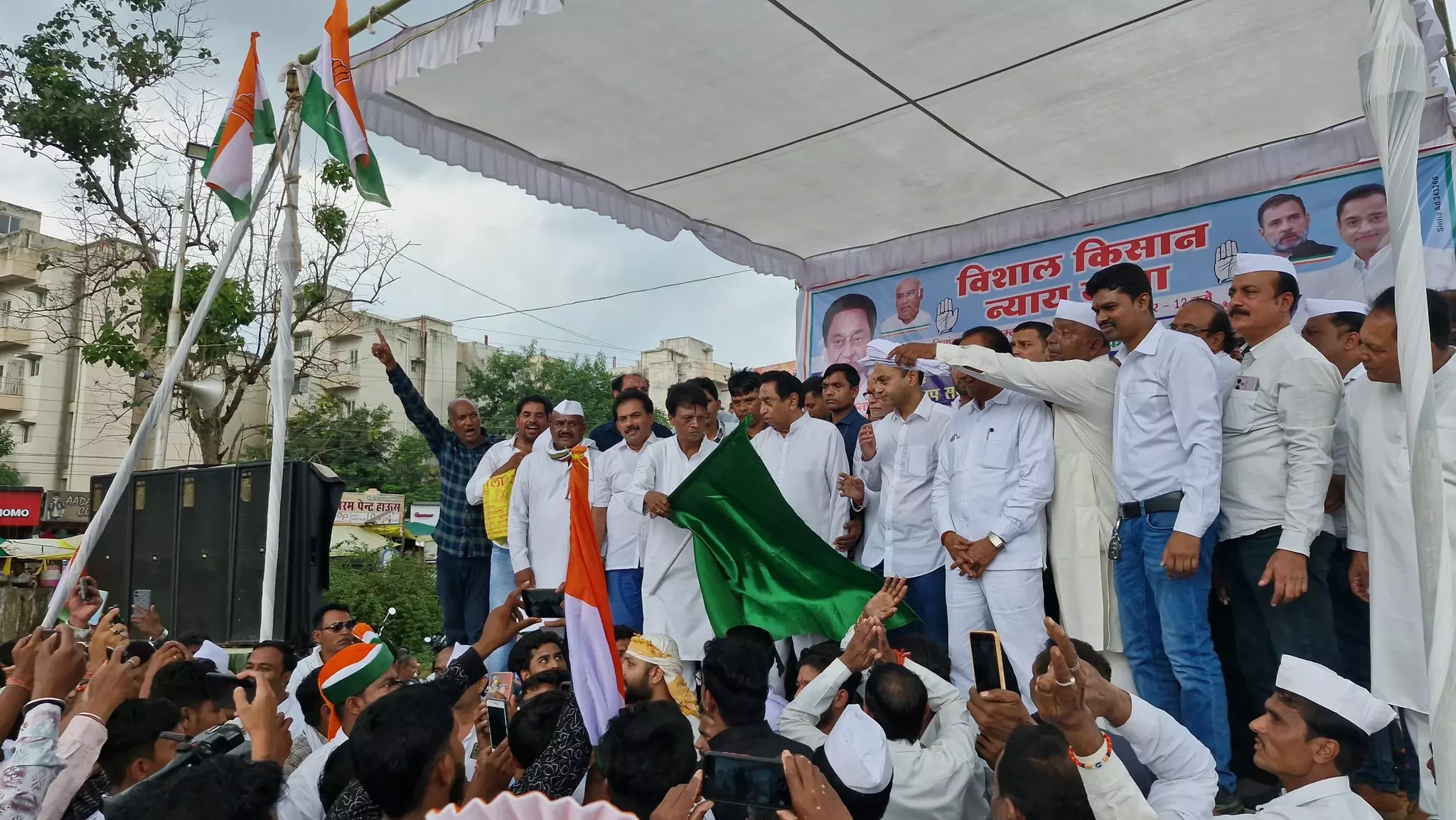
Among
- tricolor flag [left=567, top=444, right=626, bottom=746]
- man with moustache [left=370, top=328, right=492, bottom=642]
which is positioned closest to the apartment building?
man with moustache [left=370, top=328, right=492, bottom=642]

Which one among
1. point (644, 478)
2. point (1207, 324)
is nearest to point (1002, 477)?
point (1207, 324)

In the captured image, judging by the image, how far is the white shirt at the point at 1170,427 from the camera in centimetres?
327

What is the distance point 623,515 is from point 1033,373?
7.87 feet

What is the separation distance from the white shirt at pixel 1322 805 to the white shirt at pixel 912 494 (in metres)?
2.07

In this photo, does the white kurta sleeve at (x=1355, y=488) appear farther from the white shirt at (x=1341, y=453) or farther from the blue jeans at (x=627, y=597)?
the blue jeans at (x=627, y=597)

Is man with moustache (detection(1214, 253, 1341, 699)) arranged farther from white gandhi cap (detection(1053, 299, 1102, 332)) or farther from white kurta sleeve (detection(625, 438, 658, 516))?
white kurta sleeve (detection(625, 438, 658, 516))

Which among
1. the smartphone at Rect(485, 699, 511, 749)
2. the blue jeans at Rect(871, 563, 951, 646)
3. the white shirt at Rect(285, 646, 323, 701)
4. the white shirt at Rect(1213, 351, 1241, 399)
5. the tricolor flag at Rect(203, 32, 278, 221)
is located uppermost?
the tricolor flag at Rect(203, 32, 278, 221)

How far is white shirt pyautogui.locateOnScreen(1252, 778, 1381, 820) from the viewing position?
7.10 ft

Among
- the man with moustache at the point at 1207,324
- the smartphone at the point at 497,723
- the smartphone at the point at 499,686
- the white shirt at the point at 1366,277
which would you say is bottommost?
the smartphone at the point at 499,686

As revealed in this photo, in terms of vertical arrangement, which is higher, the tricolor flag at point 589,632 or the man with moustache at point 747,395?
the man with moustache at point 747,395

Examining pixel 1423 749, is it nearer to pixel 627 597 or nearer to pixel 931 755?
pixel 931 755

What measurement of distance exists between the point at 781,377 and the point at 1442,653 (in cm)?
352

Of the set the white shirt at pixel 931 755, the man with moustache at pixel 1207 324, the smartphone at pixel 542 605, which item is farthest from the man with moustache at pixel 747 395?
the white shirt at pixel 931 755

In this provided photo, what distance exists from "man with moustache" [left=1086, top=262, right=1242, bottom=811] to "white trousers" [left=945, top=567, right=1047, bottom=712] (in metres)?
0.34
